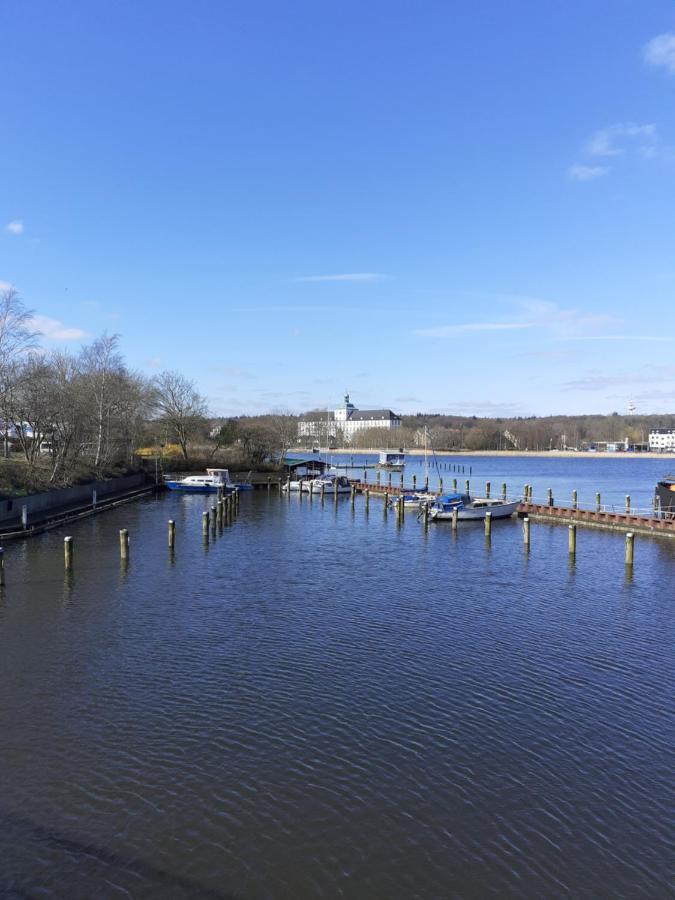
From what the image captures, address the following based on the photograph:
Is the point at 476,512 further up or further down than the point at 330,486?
further down

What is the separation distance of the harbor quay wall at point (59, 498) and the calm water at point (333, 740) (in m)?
12.9

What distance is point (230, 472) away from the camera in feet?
273

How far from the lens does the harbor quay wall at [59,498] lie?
3753 centimetres

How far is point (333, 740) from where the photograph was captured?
13.1m

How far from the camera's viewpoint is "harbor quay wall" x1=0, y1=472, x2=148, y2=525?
3753 centimetres

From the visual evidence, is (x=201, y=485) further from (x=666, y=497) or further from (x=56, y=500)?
(x=666, y=497)

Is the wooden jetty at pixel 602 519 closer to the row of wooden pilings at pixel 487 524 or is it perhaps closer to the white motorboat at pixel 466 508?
the white motorboat at pixel 466 508

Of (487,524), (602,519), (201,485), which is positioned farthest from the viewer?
(201,485)

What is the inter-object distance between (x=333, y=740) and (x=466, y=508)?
119ft

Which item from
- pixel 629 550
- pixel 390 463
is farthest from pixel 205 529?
pixel 390 463

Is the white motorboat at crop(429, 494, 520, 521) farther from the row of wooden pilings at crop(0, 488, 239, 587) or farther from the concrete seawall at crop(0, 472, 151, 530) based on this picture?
the concrete seawall at crop(0, 472, 151, 530)

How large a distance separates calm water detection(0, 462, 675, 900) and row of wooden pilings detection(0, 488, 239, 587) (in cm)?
142

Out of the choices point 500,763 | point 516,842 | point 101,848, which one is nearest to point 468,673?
point 500,763

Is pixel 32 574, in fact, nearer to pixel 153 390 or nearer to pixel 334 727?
pixel 334 727
